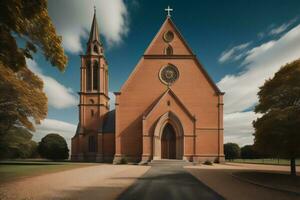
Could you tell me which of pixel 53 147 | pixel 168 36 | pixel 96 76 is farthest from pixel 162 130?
pixel 53 147

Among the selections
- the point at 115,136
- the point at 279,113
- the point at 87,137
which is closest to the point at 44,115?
the point at 115,136

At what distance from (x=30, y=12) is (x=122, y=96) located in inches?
1212

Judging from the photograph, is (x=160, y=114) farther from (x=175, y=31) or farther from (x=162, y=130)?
(x=175, y=31)

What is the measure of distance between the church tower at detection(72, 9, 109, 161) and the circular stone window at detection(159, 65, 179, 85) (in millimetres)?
10719

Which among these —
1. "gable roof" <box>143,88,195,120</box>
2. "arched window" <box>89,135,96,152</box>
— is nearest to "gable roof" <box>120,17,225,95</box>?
"gable roof" <box>143,88,195,120</box>

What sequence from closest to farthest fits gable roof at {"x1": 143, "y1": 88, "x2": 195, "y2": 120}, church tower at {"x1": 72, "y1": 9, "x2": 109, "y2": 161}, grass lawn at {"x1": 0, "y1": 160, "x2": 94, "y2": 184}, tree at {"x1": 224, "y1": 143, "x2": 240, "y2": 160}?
grass lawn at {"x1": 0, "y1": 160, "x2": 94, "y2": 184} → gable roof at {"x1": 143, "y1": 88, "x2": 195, "y2": 120} → church tower at {"x1": 72, "y1": 9, "x2": 109, "y2": 161} → tree at {"x1": 224, "y1": 143, "x2": 240, "y2": 160}

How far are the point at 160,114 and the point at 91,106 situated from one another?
12.8 meters

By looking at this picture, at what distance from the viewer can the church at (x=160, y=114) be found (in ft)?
115

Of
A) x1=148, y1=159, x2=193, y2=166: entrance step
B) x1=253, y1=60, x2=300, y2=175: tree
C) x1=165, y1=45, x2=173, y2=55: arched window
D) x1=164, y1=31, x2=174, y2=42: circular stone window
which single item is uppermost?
x1=164, y1=31, x2=174, y2=42: circular stone window

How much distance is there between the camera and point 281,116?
15.0m

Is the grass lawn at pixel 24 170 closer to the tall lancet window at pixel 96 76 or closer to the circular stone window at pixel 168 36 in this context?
the tall lancet window at pixel 96 76

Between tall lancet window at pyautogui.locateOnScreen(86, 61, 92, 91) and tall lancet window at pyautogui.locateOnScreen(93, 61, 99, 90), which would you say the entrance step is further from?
tall lancet window at pyautogui.locateOnScreen(86, 61, 92, 91)

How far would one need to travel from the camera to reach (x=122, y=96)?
37906 millimetres

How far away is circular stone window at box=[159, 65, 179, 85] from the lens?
1501 inches
